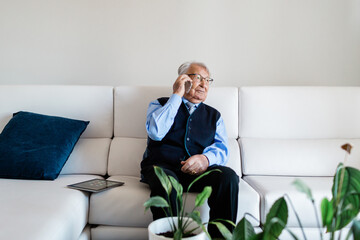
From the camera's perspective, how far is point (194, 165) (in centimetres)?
157

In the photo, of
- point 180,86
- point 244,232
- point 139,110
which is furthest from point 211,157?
point 244,232

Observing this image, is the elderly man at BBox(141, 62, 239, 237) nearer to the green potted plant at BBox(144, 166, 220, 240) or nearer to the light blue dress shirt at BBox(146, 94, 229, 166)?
the light blue dress shirt at BBox(146, 94, 229, 166)

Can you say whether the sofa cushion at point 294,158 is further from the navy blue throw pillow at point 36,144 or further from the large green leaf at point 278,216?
the large green leaf at point 278,216

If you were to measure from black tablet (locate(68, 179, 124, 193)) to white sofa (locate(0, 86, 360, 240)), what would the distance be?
0.04m

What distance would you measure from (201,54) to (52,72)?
4.12 feet

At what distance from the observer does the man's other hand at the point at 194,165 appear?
156 centimetres

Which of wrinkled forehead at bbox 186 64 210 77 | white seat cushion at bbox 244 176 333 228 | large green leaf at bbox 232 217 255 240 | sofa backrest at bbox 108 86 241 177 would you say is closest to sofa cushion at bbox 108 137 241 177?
sofa backrest at bbox 108 86 241 177

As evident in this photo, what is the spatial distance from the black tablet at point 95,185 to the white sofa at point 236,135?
0.04 m

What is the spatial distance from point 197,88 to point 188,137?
305 mm

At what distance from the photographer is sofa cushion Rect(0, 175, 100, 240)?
107 centimetres

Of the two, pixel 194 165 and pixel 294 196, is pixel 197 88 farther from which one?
pixel 294 196

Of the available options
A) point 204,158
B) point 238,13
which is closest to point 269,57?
point 238,13

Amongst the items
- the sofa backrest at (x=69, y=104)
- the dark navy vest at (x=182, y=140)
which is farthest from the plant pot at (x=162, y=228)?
the sofa backrest at (x=69, y=104)

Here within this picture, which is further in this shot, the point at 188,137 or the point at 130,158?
the point at 130,158
